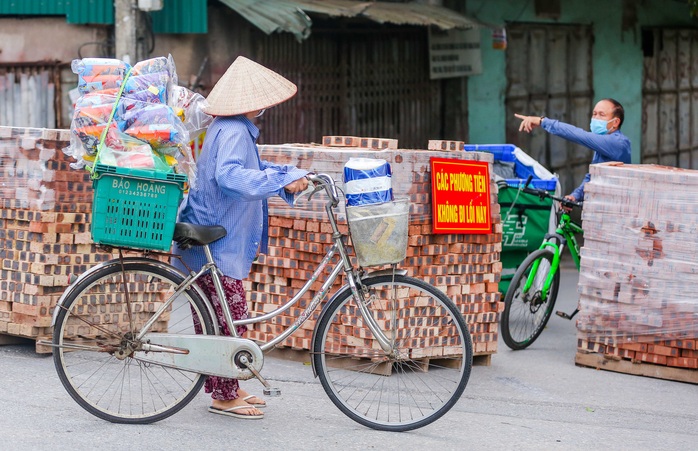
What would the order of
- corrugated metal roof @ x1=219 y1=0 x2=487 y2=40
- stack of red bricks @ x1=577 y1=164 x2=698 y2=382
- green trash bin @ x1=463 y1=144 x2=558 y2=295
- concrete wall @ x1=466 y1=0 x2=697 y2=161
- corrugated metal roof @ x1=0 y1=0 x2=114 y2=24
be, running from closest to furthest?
stack of red bricks @ x1=577 y1=164 x2=698 y2=382 < green trash bin @ x1=463 y1=144 x2=558 y2=295 < corrugated metal roof @ x1=219 y1=0 x2=487 y2=40 < corrugated metal roof @ x1=0 y1=0 x2=114 y2=24 < concrete wall @ x1=466 y1=0 x2=697 y2=161

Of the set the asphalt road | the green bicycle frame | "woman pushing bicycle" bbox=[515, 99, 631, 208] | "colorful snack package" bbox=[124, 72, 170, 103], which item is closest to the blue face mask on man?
"woman pushing bicycle" bbox=[515, 99, 631, 208]

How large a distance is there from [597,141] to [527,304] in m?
1.26

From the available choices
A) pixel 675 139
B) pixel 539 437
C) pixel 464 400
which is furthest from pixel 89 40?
pixel 675 139

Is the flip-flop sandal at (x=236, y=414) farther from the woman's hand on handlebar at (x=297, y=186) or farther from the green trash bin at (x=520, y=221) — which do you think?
the green trash bin at (x=520, y=221)

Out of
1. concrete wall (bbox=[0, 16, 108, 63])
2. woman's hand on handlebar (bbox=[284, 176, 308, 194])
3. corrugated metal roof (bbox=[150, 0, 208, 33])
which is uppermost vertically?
corrugated metal roof (bbox=[150, 0, 208, 33])

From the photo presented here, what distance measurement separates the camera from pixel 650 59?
1698 cm

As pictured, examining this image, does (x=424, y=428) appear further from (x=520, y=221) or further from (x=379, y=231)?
(x=520, y=221)

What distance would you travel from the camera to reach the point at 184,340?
5.58 metres

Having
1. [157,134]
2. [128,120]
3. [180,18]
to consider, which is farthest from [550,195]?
[180,18]

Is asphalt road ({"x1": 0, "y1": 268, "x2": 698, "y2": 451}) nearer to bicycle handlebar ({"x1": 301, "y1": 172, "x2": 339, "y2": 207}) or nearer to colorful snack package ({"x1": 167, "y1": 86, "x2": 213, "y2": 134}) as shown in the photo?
bicycle handlebar ({"x1": 301, "y1": 172, "x2": 339, "y2": 207})

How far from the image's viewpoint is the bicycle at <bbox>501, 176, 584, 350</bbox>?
26.7 feet

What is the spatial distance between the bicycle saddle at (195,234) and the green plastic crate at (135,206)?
0.44ft

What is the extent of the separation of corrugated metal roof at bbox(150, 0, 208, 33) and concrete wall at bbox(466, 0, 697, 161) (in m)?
4.31

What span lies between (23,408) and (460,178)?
2.94 metres
